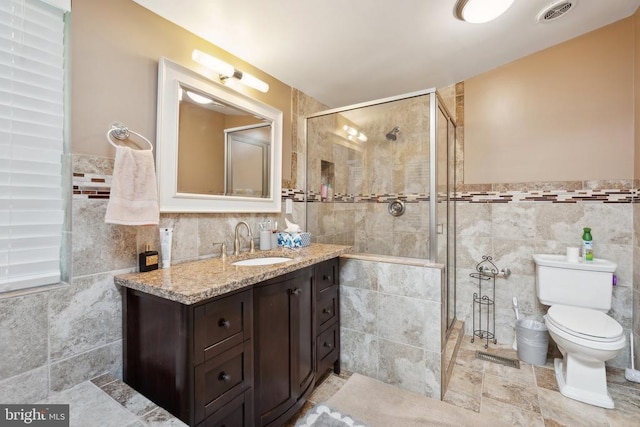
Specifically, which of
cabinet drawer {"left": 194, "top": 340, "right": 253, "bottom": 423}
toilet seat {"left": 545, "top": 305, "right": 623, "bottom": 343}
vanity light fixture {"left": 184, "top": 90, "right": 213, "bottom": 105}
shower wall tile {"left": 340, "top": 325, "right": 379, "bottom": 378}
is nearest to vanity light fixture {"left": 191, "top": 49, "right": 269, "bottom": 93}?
vanity light fixture {"left": 184, "top": 90, "right": 213, "bottom": 105}

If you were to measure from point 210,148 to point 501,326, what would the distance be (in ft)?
9.08

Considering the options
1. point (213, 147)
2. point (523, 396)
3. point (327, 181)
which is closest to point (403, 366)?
point (523, 396)

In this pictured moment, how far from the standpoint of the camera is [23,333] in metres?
1.03

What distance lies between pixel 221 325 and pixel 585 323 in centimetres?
218

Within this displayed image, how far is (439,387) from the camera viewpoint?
5.79 ft

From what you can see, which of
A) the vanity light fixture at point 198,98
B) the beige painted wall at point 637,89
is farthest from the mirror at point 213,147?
the beige painted wall at point 637,89

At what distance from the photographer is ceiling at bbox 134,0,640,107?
5.08 feet

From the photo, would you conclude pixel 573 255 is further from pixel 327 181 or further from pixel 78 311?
pixel 78 311

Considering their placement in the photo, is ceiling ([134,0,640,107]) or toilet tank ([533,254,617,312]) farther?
toilet tank ([533,254,617,312])

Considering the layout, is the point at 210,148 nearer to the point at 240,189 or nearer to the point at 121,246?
the point at 240,189

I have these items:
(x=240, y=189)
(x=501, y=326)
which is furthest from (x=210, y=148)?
(x=501, y=326)

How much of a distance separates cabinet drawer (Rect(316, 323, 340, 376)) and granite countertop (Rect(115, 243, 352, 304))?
622mm

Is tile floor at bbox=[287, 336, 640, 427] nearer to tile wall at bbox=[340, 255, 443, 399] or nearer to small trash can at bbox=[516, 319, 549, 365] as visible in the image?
small trash can at bbox=[516, 319, 549, 365]

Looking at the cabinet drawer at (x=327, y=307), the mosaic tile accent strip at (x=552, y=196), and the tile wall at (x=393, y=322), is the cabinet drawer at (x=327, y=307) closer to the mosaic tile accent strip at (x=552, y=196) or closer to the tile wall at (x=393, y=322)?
the tile wall at (x=393, y=322)
